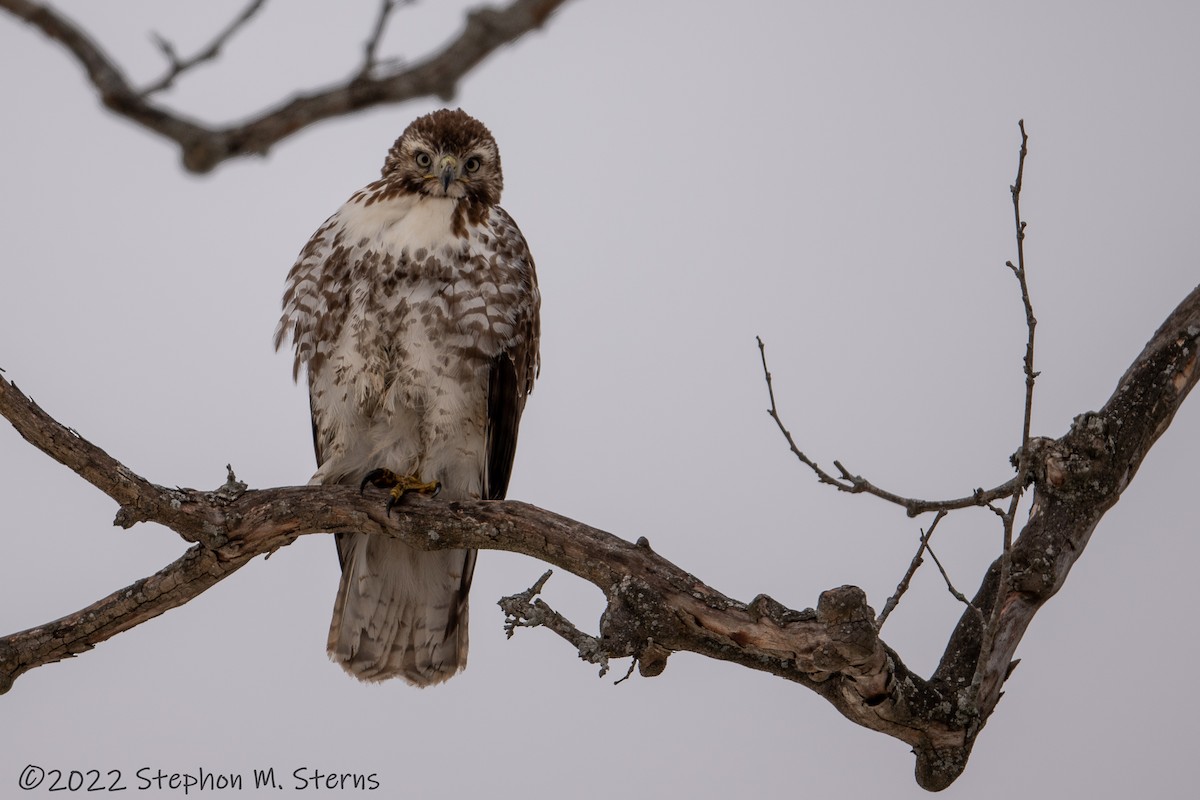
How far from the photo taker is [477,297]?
17.6ft

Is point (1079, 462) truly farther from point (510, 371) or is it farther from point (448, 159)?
point (448, 159)

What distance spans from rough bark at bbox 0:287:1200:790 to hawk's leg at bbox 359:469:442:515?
6cm

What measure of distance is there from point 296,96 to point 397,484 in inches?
131

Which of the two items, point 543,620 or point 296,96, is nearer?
point 296,96

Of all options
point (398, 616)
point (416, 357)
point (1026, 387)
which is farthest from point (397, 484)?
point (1026, 387)

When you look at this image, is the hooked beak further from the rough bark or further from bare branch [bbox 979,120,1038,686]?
bare branch [bbox 979,120,1038,686]

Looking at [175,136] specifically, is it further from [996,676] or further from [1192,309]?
[1192,309]

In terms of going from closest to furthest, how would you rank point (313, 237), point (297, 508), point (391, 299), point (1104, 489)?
point (1104, 489)
point (297, 508)
point (391, 299)
point (313, 237)

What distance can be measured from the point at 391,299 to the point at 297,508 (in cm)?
100

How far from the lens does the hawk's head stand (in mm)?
5621

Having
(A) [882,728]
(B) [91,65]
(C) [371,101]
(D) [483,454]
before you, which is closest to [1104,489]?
(A) [882,728]

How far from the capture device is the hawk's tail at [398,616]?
19.1 feet

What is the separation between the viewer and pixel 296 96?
75.2 inches

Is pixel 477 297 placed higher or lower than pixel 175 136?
higher
